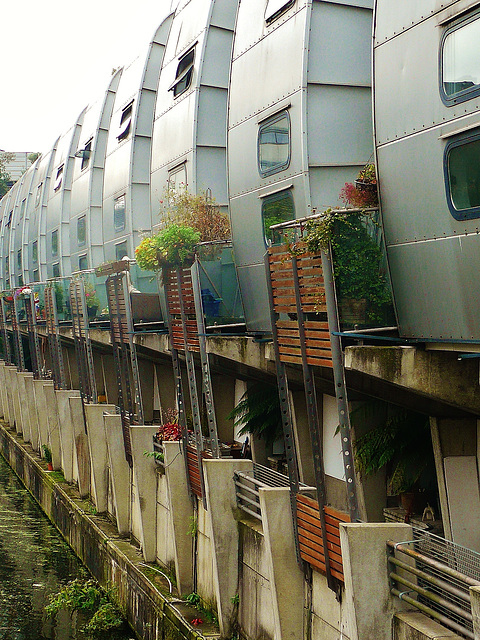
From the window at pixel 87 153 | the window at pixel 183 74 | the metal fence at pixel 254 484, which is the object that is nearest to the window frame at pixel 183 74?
the window at pixel 183 74

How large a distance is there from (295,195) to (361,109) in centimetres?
151

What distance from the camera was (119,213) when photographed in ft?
82.2

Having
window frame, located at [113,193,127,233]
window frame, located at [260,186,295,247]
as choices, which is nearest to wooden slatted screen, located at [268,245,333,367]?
window frame, located at [260,186,295,247]

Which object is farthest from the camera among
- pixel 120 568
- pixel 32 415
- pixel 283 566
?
pixel 32 415

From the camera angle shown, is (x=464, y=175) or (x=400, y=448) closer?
(x=464, y=175)

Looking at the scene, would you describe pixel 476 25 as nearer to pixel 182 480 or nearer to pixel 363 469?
pixel 363 469

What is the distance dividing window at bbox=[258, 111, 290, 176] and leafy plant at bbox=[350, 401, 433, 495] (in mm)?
4025

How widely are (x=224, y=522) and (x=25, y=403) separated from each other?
28.9 metres

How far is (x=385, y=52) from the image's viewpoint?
33.0ft

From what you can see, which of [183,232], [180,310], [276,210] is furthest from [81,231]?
[276,210]

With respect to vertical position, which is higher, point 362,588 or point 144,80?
point 144,80

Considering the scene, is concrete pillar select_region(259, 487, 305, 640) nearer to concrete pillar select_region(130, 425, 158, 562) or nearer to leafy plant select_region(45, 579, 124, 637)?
concrete pillar select_region(130, 425, 158, 562)

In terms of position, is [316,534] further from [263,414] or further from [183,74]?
[183,74]

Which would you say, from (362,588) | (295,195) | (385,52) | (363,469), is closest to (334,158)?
(295,195)
